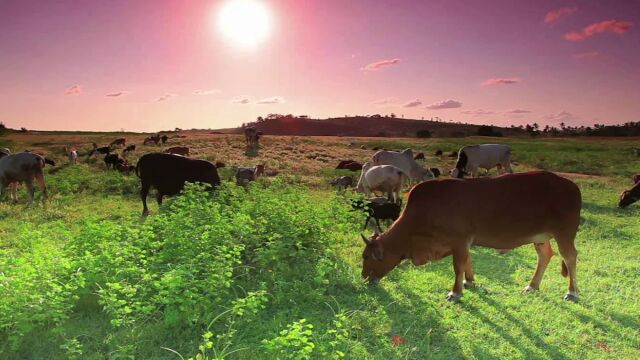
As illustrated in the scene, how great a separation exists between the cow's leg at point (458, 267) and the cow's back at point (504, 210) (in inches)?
10.2

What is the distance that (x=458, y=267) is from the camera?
7.57 metres

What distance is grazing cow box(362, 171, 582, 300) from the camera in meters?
7.47

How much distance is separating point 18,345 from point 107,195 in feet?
45.3

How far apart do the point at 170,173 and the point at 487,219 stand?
11253 mm

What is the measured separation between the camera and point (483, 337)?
6504 millimetres

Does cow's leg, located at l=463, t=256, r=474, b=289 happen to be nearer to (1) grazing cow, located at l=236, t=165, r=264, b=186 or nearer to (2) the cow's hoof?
(2) the cow's hoof

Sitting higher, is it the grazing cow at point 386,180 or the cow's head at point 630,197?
the grazing cow at point 386,180

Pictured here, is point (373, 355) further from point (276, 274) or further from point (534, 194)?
point (534, 194)

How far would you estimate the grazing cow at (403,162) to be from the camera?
20.5 m

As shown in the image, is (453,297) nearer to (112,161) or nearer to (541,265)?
(541,265)

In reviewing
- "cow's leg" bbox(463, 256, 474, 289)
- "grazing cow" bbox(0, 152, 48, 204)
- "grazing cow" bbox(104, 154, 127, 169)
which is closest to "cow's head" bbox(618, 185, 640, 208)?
"cow's leg" bbox(463, 256, 474, 289)

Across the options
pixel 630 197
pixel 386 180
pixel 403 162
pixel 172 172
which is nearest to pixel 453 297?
pixel 386 180

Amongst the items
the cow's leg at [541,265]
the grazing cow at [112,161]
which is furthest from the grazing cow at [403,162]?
the grazing cow at [112,161]

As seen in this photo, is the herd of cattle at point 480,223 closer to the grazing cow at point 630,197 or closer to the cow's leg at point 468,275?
the cow's leg at point 468,275
